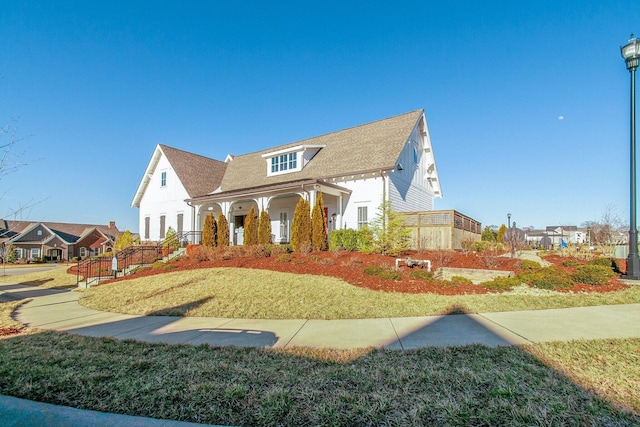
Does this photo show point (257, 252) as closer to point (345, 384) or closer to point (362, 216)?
point (362, 216)

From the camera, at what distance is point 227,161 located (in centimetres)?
2941

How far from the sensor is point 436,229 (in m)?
15.3

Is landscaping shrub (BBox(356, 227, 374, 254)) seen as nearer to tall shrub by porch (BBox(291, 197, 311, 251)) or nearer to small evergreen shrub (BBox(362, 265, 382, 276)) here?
tall shrub by porch (BBox(291, 197, 311, 251))

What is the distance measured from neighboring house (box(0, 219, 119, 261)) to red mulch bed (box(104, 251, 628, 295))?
44100 mm

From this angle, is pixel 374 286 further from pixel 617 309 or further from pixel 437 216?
pixel 437 216

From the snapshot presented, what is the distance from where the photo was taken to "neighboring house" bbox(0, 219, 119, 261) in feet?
159

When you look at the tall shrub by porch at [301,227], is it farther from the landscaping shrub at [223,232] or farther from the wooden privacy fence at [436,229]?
the landscaping shrub at [223,232]

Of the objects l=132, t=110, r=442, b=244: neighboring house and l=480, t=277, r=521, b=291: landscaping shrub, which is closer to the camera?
l=480, t=277, r=521, b=291: landscaping shrub

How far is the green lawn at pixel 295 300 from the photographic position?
6.86 m

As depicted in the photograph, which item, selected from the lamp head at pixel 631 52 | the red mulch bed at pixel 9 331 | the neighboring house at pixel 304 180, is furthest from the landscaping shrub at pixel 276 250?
the lamp head at pixel 631 52

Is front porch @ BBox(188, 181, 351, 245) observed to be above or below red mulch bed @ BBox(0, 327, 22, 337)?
above

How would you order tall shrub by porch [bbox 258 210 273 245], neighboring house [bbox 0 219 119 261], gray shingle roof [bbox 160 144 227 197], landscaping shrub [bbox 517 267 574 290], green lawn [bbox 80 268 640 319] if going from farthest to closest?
1. neighboring house [bbox 0 219 119 261]
2. gray shingle roof [bbox 160 144 227 197]
3. tall shrub by porch [bbox 258 210 273 245]
4. landscaping shrub [bbox 517 267 574 290]
5. green lawn [bbox 80 268 640 319]

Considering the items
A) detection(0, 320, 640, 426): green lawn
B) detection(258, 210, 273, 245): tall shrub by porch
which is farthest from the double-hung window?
detection(0, 320, 640, 426): green lawn

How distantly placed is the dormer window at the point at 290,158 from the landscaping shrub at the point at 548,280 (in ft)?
46.7
